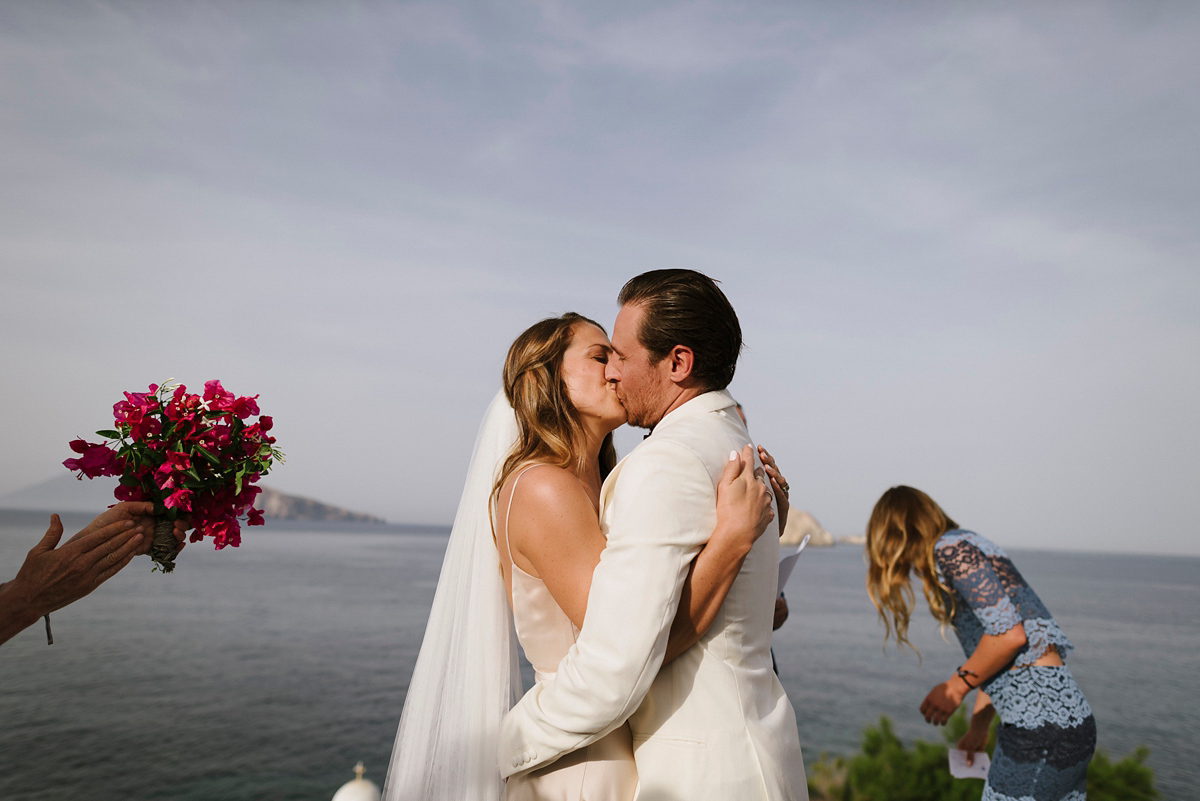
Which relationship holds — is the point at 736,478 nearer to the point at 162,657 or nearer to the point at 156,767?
the point at 156,767

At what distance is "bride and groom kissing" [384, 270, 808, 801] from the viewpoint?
235cm

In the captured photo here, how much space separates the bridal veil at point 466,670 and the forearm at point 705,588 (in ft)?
4.39

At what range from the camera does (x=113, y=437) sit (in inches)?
115

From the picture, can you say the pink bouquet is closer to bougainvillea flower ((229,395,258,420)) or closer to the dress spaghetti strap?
bougainvillea flower ((229,395,258,420))

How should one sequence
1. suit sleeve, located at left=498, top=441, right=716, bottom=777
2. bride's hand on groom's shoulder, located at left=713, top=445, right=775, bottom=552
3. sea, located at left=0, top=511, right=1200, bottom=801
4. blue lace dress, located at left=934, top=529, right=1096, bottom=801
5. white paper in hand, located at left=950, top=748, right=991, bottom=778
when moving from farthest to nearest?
sea, located at left=0, top=511, right=1200, bottom=801 < white paper in hand, located at left=950, top=748, right=991, bottom=778 < blue lace dress, located at left=934, top=529, right=1096, bottom=801 < bride's hand on groom's shoulder, located at left=713, top=445, right=775, bottom=552 < suit sleeve, located at left=498, top=441, right=716, bottom=777

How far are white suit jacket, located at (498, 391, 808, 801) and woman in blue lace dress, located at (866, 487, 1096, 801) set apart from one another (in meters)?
2.87

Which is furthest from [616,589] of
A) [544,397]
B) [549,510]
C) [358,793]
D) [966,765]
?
[966,765]

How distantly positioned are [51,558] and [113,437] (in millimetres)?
527

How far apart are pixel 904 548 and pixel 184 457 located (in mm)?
4642

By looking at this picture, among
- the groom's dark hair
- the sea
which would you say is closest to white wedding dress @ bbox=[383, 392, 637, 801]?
the groom's dark hair

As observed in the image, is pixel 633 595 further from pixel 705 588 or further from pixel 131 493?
pixel 131 493

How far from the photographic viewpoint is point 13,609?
8.30 feet

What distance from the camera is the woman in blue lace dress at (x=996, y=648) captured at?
4746 millimetres

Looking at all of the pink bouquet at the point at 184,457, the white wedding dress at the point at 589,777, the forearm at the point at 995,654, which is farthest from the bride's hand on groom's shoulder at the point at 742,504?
the forearm at the point at 995,654
